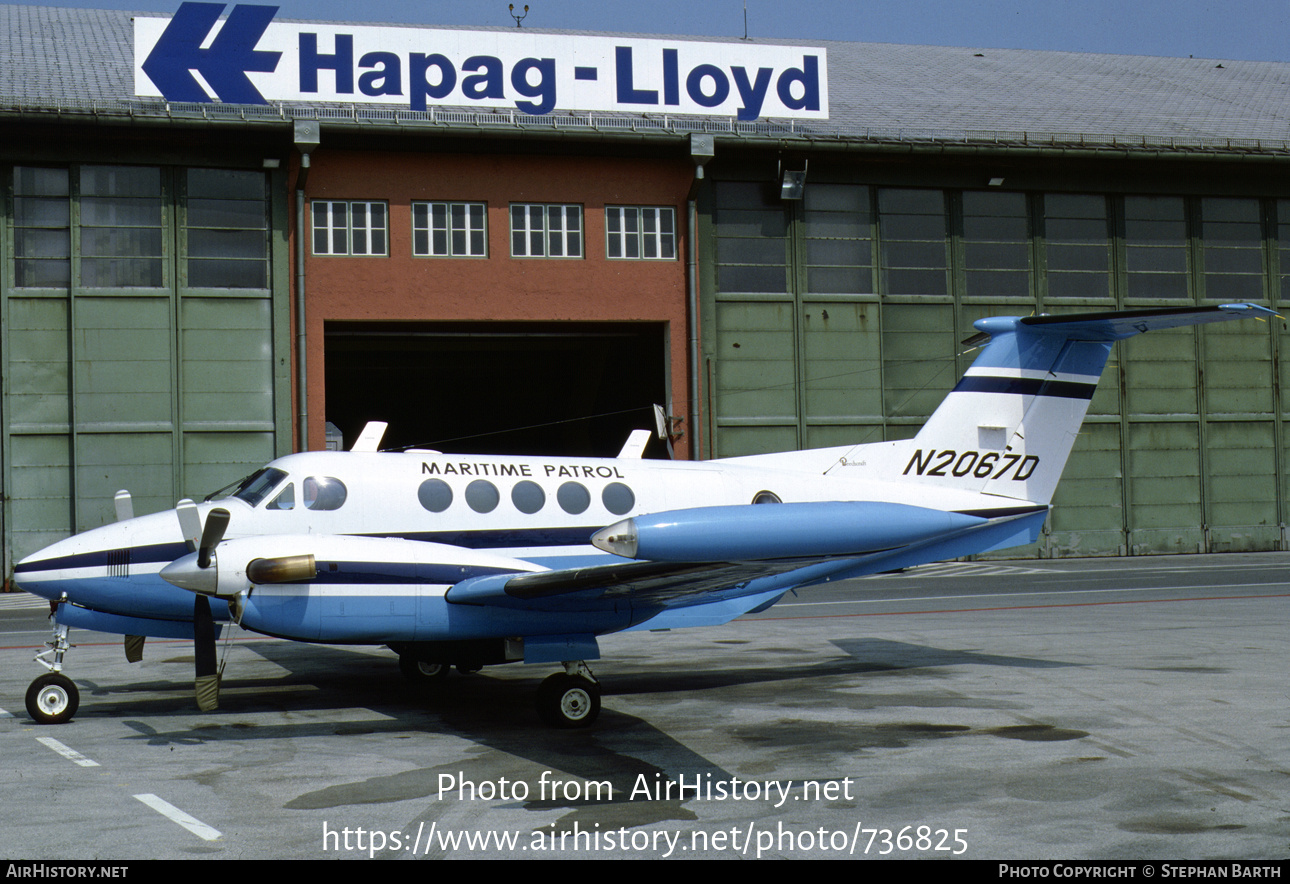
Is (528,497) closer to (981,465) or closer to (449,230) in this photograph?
(981,465)

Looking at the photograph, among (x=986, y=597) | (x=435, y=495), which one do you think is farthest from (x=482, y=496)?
(x=986, y=597)

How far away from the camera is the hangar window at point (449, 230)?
32.2m

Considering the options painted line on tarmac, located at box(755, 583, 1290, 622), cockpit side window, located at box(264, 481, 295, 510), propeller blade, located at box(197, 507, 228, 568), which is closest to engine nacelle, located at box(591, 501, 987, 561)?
propeller blade, located at box(197, 507, 228, 568)

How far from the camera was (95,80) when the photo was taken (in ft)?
107

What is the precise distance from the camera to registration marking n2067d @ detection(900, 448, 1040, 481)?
14.4 metres

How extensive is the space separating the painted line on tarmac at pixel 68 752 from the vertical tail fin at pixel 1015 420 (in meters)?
9.59

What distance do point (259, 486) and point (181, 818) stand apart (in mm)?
4871

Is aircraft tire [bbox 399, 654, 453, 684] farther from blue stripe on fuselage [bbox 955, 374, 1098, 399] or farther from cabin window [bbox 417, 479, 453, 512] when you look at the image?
blue stripe on fuselage [bbox 955, 374, 1098, 399]

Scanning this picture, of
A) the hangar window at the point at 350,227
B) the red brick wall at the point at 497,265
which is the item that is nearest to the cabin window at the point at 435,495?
the red brick wall at the point at 497,265

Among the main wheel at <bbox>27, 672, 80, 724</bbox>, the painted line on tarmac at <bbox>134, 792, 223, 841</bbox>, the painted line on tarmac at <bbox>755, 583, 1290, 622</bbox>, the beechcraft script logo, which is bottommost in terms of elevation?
the painted line on tarmac at <bbox>755, 583, 1290, 622</bbox>

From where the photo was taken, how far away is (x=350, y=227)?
32000mm

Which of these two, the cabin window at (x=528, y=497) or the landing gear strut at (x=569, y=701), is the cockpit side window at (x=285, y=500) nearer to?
the cabin window at (x=528, y=497)

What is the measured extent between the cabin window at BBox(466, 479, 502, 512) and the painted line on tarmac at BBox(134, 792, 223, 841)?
4.76 meters

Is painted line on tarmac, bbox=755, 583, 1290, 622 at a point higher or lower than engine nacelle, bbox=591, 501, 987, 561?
lower
